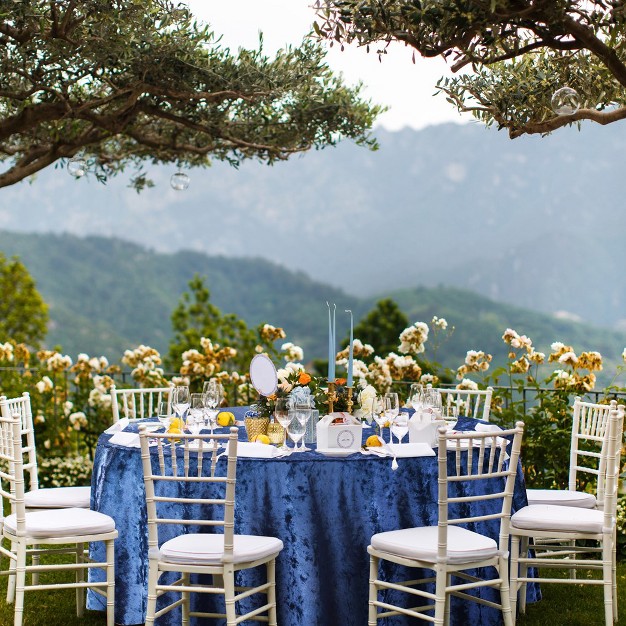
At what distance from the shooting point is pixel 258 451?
3670 millimetres

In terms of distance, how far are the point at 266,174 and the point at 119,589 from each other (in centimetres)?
4257

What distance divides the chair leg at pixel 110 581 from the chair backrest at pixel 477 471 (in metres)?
1.39

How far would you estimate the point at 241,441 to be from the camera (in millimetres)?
4066

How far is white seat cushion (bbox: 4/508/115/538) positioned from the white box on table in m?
0.97

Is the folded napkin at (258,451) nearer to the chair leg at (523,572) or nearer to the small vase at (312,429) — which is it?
the small vase at (312,429)

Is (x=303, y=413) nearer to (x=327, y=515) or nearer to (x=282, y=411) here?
(x=282, y=411)

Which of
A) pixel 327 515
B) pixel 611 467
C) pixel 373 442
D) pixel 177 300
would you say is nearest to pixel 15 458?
pixel 327 515

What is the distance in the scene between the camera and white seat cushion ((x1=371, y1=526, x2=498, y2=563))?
334 centimetres

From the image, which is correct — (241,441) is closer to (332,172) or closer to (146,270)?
(146,270)

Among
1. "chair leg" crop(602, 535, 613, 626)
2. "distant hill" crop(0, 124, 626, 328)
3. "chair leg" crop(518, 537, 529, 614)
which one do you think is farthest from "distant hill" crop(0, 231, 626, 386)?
"chair leg" crop(602, 535, 613, 626)

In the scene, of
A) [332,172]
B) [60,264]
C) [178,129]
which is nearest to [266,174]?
[332,172]

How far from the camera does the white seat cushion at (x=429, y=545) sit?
3.34 metres

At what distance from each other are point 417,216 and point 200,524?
40.5 metres

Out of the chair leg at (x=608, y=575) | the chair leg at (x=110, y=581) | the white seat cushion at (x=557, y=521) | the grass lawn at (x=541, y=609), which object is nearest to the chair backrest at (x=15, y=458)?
the chair leg at (x=110, y=581)
